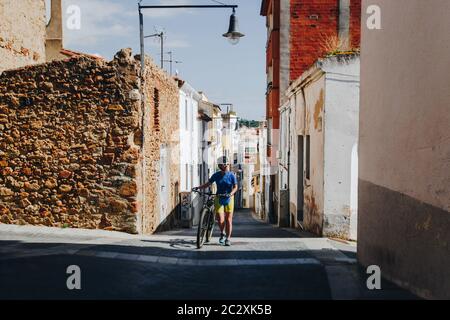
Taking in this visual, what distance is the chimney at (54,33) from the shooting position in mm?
18312

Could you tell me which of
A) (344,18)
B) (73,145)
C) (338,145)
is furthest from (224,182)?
(344,18)

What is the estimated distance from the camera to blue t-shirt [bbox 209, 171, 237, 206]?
862cm

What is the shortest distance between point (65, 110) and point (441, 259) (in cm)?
822

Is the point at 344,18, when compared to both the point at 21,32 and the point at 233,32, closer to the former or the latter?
the point at 233,32

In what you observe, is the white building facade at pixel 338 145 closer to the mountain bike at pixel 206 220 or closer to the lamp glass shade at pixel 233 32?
the lamp glass shade at pixel 233 32

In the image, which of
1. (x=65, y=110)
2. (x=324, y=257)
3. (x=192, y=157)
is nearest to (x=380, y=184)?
(x=324, y=257)

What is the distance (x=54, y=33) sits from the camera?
18641 millimetres

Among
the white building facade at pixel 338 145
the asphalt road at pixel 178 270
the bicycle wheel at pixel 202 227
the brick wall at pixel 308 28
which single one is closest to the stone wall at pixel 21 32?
the asphalt road at pixel 178 270

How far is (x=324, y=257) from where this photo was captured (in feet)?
24.4

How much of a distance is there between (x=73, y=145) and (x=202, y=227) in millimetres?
3696

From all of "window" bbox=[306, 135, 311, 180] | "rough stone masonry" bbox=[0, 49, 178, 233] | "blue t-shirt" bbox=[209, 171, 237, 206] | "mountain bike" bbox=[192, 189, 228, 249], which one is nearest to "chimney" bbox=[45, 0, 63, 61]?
"rough stone masonry" bbox=[0, 49, 178, 233]

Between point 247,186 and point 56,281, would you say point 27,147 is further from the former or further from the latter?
point 247,186

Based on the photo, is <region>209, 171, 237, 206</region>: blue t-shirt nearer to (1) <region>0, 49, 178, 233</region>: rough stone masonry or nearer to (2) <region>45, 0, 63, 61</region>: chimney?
(1) <region>0, 49, 178, 233</region>: rough stone masonry

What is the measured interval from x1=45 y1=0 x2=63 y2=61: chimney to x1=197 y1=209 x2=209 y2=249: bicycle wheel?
11982 mm
